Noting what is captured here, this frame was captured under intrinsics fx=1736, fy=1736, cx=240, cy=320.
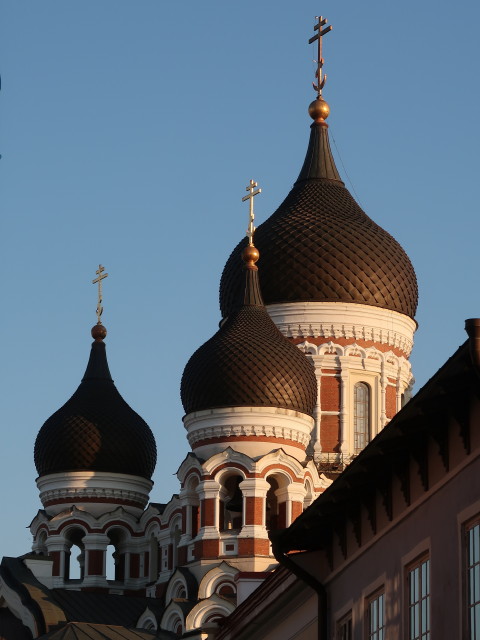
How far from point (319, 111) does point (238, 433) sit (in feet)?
25.7

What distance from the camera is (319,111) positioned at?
32438 mm

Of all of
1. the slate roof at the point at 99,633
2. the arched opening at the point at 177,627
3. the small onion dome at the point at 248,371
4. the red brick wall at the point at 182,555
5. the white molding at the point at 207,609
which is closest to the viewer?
the slate roof at the point at 99,633

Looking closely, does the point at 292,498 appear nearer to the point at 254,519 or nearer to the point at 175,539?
the point at 254,519

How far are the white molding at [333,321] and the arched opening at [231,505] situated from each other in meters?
3.59

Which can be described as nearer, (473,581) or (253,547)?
(473,581)

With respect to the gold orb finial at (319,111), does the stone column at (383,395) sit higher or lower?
lower

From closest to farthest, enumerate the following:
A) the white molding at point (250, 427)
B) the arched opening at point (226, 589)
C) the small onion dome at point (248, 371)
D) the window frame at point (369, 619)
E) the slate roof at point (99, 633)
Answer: the window frame at point (369, 619)
the slate roof at point (99, 633)
the arched opening at point (226, 589)
the white molding at point (250, 427)
the small onion dome at point (248, 371)

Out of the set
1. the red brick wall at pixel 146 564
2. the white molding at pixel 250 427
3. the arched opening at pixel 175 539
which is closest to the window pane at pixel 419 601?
the white molding at pixel 250 427

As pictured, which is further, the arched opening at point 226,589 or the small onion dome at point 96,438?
the small onion dome at point 96,438

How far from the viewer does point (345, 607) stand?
12.1m

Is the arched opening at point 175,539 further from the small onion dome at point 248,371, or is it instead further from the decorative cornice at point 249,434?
the small onion dome at point 248,371

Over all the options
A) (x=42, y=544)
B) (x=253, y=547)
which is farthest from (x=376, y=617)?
(x=42, y=544)

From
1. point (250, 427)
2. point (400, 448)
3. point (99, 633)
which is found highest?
point (250, 427)

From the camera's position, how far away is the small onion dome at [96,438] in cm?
3045
